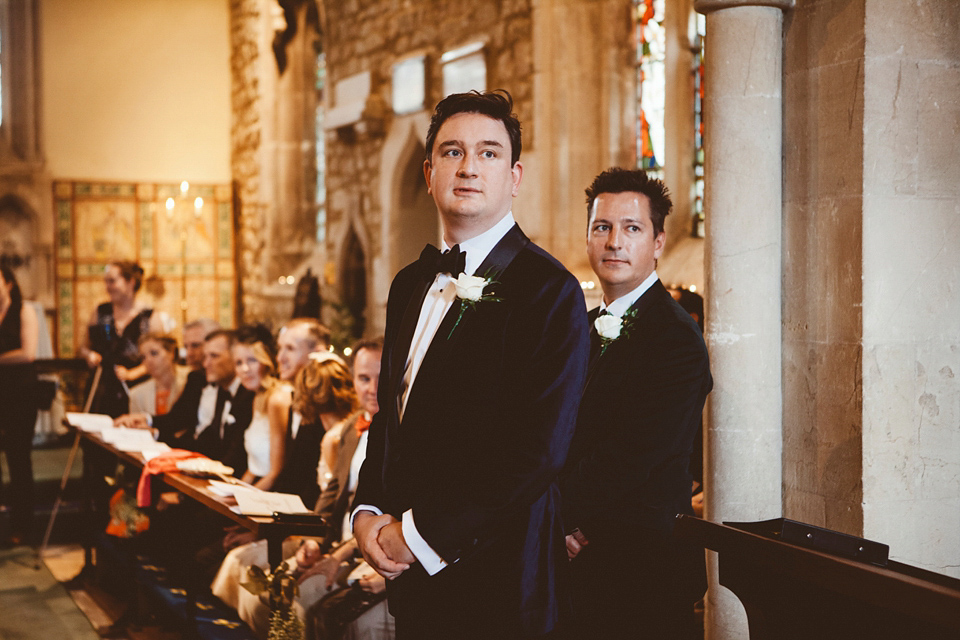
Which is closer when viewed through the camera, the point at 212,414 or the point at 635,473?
the point at 635,473

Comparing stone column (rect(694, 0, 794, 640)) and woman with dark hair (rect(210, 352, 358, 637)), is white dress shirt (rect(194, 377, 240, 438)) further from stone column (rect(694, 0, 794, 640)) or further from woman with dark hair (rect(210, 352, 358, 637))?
stone column (rect(694, 0, 794, 640))

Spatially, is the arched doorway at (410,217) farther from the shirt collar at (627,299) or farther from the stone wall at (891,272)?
the shirt collar at (627,299)

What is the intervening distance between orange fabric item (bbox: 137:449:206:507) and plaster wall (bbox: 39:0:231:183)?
7290mm

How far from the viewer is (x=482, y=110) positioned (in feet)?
5.51

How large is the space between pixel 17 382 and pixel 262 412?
2.28 m

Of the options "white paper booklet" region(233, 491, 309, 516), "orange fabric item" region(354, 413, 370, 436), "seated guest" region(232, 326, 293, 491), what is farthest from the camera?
"seated guest" region(232, 326, 293, 491)

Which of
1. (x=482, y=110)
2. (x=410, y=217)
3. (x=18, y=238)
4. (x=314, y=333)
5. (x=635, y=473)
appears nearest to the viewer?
(x=482, y=110)

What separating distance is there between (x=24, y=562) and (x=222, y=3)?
25.5 feet

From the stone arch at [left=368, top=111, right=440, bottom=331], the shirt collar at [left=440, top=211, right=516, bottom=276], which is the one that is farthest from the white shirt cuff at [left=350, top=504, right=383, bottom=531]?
the stone arch at [left=368, top=111, right=440, bottom=331]

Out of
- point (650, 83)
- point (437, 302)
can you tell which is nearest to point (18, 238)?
point (650, 83)

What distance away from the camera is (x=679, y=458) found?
7.11 feet

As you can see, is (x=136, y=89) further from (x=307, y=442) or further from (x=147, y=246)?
(x=307, y=442)

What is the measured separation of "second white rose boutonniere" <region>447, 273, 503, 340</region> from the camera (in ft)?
5.20

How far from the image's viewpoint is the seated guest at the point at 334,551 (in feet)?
10.2
